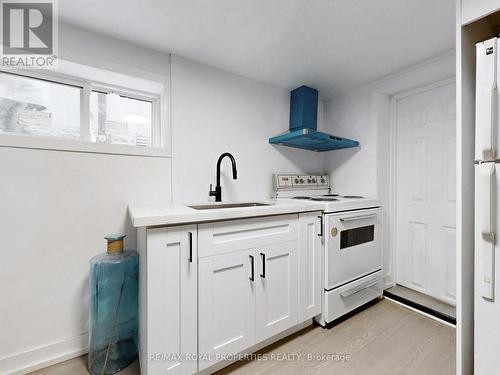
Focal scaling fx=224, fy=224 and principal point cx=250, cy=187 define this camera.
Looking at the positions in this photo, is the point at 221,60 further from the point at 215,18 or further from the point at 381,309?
the point at 381,309

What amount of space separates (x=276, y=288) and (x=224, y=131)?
134 centimetres

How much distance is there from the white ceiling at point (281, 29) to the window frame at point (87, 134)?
35cm

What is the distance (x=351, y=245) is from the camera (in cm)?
184

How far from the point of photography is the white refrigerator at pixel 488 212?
2.93 ft

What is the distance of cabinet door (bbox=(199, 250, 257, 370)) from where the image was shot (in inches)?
46.8

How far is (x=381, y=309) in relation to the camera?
1.94 metres

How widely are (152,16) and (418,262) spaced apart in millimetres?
2913

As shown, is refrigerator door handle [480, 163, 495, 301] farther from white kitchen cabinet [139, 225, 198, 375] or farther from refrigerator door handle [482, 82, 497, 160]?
white kitchen cabinet [139, 225, 198, 375]

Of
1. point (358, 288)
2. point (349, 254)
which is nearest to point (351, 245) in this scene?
point (349, 254)

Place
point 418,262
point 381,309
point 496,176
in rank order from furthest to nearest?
point 418,262
point 381,309
point 496,176

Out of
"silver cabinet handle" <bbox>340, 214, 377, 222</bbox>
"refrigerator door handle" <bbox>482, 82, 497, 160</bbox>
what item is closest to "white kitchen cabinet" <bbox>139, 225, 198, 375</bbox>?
"silver cabinet handle" <bbox>340, 214, 377, 222</bbox>

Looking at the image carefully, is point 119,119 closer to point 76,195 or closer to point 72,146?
point 72,146

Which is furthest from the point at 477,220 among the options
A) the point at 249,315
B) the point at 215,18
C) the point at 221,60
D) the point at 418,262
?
the point at 221,60

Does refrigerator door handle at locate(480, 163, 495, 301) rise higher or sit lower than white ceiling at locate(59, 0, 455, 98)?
lower
